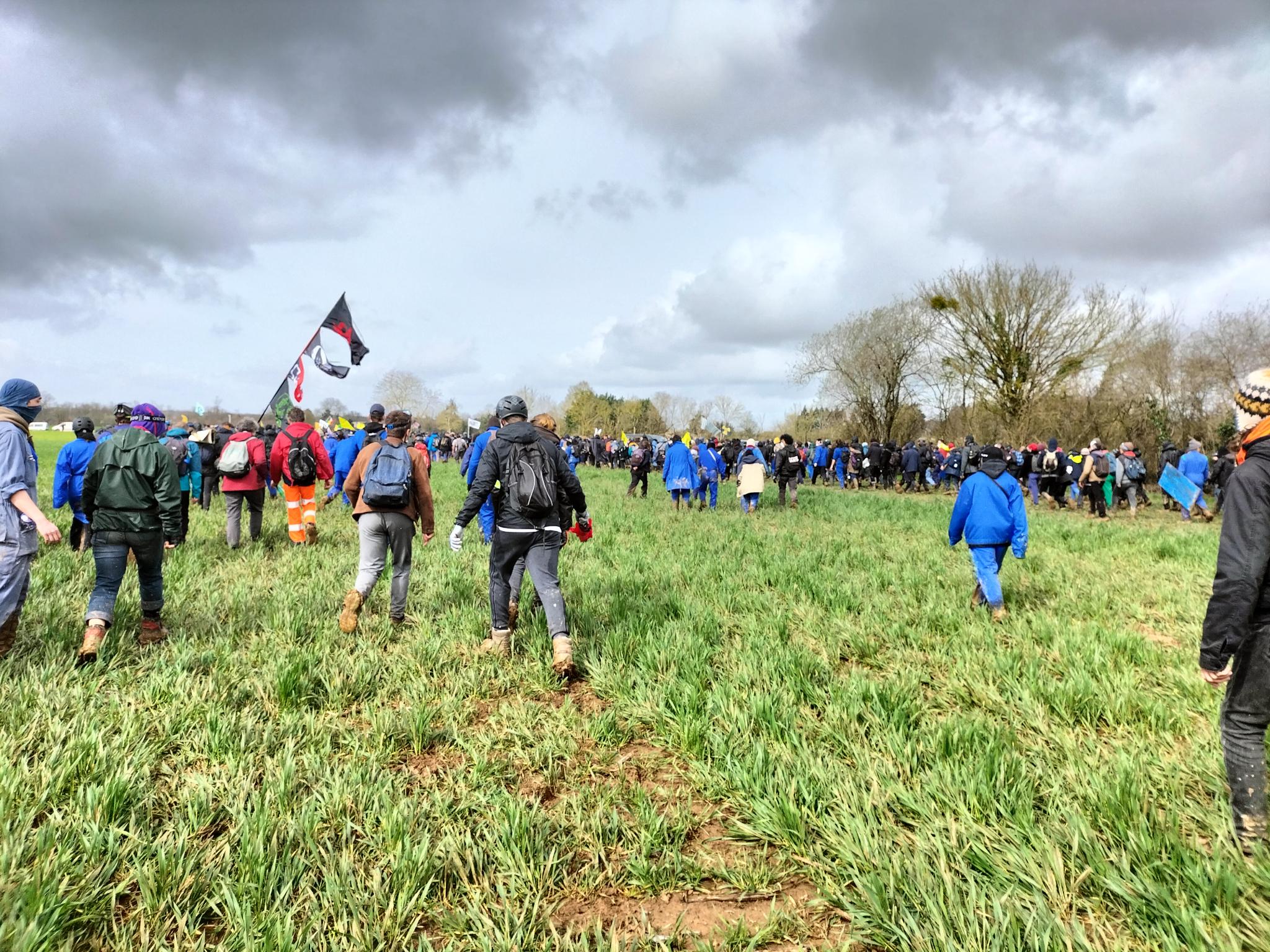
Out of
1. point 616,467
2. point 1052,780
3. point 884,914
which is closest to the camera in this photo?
point 884,914

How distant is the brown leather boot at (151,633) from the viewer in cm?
497

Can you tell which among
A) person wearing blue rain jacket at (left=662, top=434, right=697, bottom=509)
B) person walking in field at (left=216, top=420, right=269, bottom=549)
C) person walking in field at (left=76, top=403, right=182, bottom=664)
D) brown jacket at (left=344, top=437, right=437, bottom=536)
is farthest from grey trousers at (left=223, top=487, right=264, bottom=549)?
person wearing blue rain jacket at (left=662, top=434, right=697, bottom=509)

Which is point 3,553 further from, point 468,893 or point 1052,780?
point 1052,780

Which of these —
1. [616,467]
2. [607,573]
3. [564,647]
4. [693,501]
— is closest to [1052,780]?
[564,647]

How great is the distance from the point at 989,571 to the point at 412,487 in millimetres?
5292

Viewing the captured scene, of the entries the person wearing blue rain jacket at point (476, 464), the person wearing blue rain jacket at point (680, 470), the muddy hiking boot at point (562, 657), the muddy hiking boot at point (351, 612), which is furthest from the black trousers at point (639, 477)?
the muddy hiking boot at point (562, 657)

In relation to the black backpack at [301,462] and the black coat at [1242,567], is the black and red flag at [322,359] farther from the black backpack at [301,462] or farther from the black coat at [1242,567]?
the black coat at [1242,567]

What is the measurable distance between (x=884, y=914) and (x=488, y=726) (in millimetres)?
2372

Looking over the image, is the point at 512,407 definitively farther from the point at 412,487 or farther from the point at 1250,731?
the point at 1250,731

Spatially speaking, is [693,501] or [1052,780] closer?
[1052,780]

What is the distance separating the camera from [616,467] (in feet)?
139

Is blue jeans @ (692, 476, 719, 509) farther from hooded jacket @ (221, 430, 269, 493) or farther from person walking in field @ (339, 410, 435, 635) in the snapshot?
person walking in field @ (339, 410, 435, 635)

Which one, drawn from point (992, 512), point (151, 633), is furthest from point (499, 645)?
point (992, 512)

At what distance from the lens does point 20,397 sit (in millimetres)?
4152
